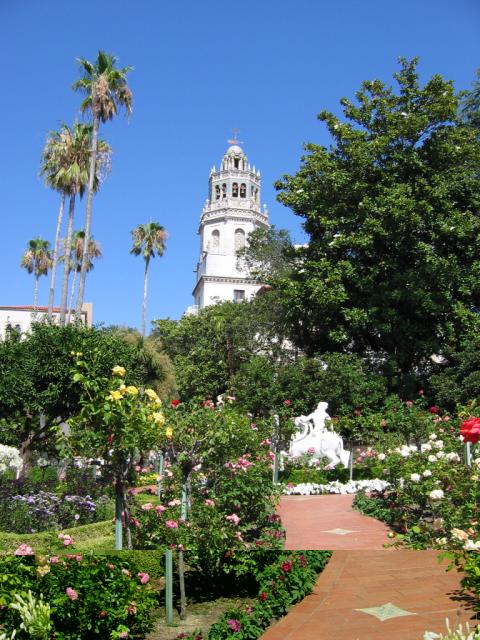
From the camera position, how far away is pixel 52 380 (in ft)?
57.6

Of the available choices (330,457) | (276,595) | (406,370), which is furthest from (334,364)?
(276,595)

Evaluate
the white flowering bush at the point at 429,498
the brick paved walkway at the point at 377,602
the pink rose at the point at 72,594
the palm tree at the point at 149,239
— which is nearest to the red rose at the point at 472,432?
the white flowering bush at the point at 429,498

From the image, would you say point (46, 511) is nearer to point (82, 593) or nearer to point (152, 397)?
point (152, 397)

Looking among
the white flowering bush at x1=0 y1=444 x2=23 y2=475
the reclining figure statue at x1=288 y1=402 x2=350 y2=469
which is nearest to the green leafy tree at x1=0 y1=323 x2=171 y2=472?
the white flowering bush at x1=0 y1=444 x2=23 y2=475

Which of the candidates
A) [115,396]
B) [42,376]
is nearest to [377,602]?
[115,396]

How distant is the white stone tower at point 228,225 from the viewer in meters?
65.9

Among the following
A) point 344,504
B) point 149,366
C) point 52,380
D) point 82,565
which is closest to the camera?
point 82,565

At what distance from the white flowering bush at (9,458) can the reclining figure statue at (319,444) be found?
804cm

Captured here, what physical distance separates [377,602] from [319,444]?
12.4 m

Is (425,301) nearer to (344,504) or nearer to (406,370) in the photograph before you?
(406,370)

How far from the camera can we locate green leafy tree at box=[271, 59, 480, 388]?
22375mm

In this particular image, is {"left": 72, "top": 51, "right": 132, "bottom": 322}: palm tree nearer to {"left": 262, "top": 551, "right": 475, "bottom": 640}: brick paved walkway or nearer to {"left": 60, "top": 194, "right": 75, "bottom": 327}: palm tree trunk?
{"left": 60, "top": 194, "right": 75, "bottom": 327}: palm tree trunk

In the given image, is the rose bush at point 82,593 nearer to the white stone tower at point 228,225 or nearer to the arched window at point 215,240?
the white stone tower at point 228,225

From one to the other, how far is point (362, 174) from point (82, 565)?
20195 millimetres
